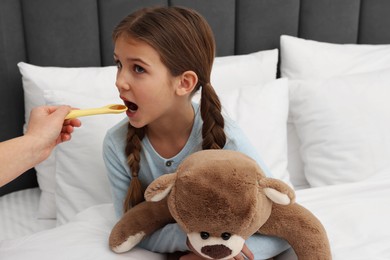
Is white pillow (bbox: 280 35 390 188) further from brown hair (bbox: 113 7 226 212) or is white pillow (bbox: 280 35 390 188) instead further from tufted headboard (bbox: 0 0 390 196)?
brown hair (bbox: 113 7 226 212)

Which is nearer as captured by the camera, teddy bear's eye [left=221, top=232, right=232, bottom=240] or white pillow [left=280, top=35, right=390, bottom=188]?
teddy bear's eye [left=221, top=232, right=232, bottom=240]

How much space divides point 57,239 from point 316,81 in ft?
3.03

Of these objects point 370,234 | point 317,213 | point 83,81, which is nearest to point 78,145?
point 83,81

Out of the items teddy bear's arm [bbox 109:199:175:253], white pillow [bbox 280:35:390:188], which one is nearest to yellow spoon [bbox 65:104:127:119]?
teddy bear's arm [bbox 109:199:175:253]

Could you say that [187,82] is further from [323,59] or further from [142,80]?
[323,59]

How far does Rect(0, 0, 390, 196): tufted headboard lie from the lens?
4.98 ft

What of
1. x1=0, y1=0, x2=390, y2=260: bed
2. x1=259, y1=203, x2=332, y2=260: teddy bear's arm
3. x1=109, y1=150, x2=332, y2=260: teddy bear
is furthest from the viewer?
x1=0, y1=0, x2=390, y2=260: bed

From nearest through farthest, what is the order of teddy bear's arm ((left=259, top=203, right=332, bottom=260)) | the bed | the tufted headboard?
teddy bear's arm ((left=259, top=203, right=332, bottom=260)) → the bed → the tufted headboard

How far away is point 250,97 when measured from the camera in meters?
1.48

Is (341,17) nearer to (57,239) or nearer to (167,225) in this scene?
(167,225)

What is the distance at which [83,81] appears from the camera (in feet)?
4.92

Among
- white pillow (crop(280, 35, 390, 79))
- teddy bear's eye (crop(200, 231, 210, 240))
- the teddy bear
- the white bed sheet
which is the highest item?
white pillow (crop(280, 35, 390, 79))

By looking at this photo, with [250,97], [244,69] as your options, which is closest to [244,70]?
[244,69]

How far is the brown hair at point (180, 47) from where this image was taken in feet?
3.45
